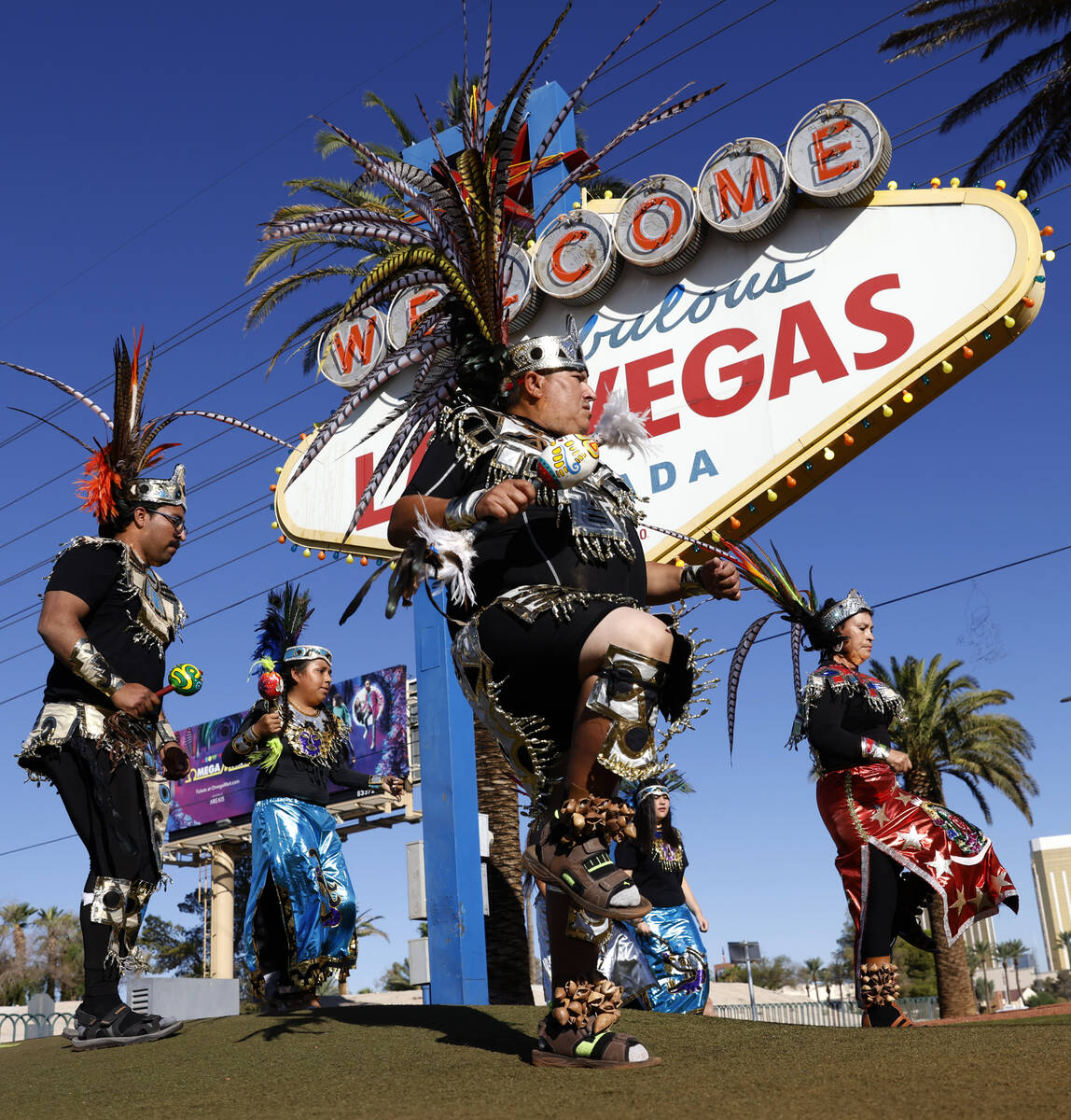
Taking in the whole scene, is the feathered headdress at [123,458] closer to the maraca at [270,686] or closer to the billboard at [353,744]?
the maraca at [270,686]

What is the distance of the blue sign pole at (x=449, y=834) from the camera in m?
8.61

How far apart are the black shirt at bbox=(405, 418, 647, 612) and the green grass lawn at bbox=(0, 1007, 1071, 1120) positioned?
3.89 ft

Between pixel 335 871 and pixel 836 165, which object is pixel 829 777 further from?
pixel 836 165

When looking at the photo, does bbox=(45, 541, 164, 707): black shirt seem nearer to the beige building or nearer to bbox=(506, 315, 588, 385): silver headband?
bbox=(506, 315, 588, 385): silver headband

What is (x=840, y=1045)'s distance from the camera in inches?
111

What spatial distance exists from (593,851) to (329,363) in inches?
325

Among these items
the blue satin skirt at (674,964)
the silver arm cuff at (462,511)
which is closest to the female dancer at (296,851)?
the blue satin skirt at (674,964)

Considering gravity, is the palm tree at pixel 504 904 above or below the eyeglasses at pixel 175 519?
below

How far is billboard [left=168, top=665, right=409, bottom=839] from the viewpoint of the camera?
2956 centimetres

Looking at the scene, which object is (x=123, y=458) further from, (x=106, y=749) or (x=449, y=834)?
(x=449, y=834)

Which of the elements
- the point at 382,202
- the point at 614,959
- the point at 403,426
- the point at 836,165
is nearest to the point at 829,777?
the point at 614,959

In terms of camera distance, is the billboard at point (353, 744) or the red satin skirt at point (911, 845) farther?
the billboard at point (353, 744)

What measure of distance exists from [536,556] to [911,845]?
2.52 metres

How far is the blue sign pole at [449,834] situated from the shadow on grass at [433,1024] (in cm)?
428
